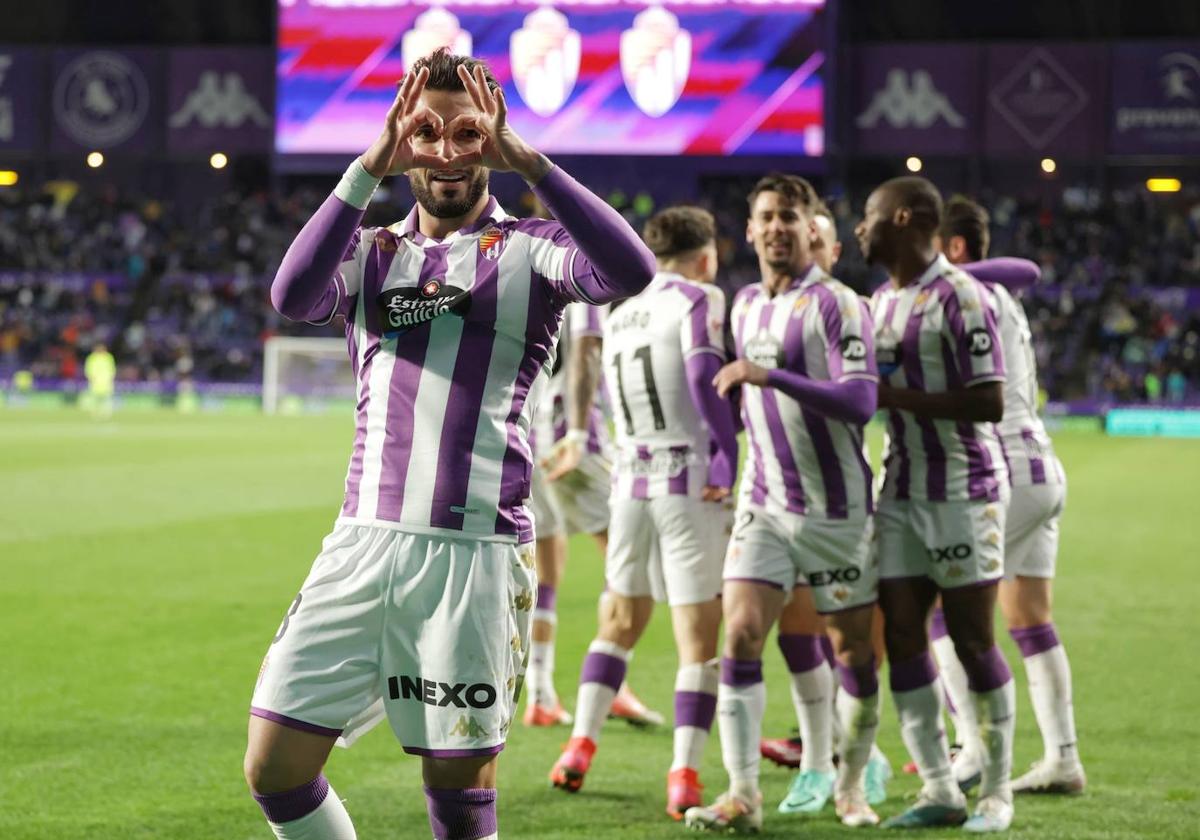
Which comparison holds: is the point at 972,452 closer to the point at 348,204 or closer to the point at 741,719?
the point at 741,719

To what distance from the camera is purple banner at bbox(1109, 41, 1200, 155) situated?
34.4 m

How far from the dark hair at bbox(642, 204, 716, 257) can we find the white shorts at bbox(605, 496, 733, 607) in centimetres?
93

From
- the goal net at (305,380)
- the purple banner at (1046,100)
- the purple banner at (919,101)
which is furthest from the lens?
the goal net at (305,380)

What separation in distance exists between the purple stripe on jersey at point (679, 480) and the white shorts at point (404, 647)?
2429 millimetres

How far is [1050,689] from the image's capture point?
5.86 m

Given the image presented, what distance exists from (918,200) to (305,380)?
31873 millimetres

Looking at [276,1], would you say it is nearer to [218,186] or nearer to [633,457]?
[218,186]

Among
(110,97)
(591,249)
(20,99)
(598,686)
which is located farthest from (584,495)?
(20,99)

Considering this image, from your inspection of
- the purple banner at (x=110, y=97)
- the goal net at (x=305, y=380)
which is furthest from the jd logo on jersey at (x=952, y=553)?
the purple banner at (x=110, y=97)

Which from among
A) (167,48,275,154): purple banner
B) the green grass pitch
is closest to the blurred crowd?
(167,48,275,154): purple banner

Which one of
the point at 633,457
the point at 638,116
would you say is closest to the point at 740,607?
→ the point at 633,457

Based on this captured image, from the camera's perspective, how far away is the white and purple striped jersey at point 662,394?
5.77 meters

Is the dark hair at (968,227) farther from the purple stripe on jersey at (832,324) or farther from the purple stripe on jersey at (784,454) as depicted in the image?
the purple stripe on jersey at (784,454)

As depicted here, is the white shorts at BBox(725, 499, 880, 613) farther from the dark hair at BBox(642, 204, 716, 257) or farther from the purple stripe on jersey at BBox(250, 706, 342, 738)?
the purple stripe on jersey at BBox(250, 706, 342, 738)
